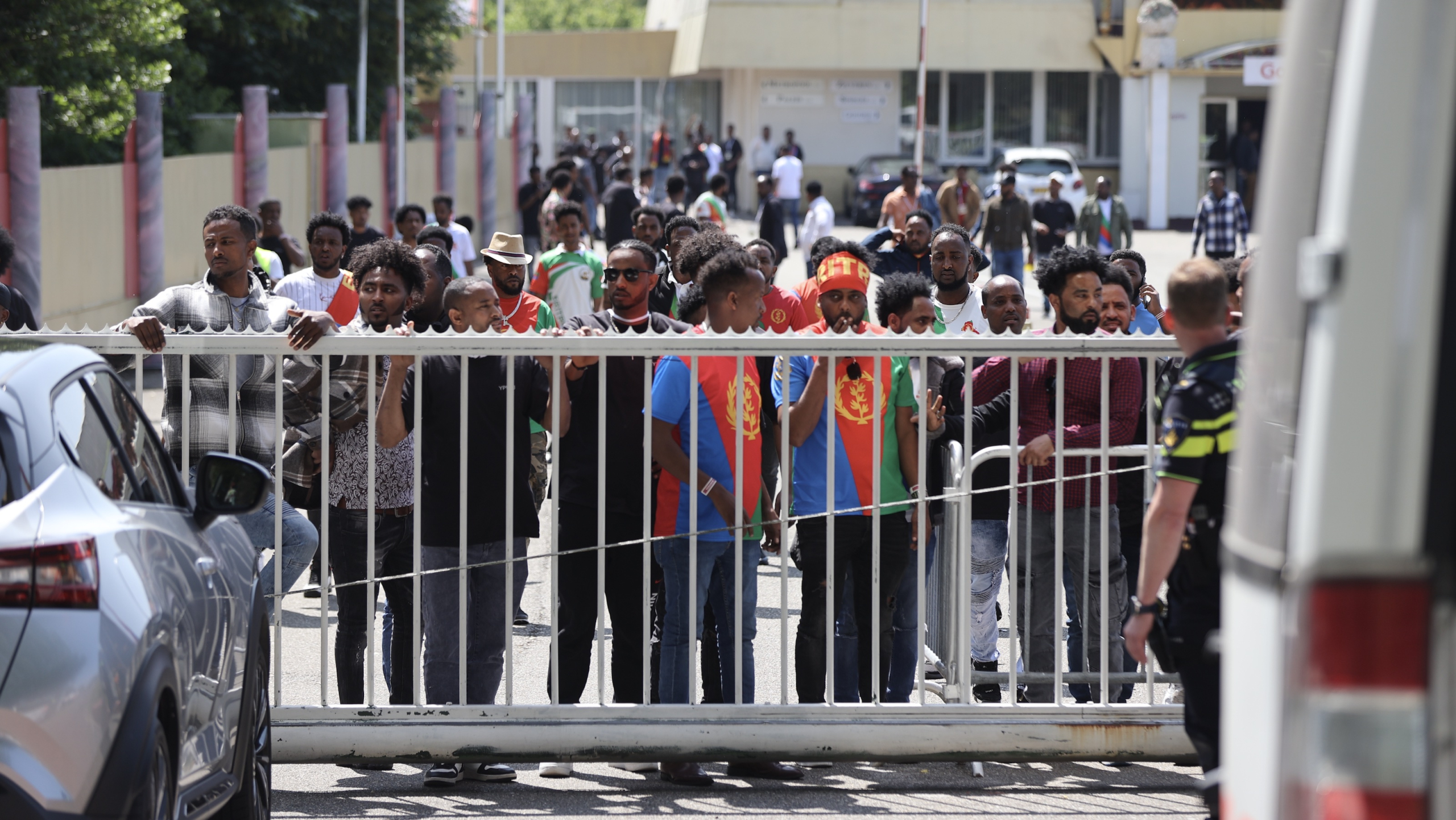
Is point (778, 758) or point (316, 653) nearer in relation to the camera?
point (778, 758)

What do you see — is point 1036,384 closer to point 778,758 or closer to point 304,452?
point 778,758

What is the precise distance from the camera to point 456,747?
5.89 meters

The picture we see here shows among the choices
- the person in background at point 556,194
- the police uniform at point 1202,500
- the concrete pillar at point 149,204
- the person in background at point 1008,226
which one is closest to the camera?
the police uniform at point 1202,500

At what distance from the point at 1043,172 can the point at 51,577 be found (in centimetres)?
3754

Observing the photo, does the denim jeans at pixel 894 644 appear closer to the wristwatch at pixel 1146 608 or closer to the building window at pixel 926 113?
the wristwatch at pixel 1146 608

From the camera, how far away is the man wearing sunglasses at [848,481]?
6184 millimetres

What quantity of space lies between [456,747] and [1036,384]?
8.01 ft

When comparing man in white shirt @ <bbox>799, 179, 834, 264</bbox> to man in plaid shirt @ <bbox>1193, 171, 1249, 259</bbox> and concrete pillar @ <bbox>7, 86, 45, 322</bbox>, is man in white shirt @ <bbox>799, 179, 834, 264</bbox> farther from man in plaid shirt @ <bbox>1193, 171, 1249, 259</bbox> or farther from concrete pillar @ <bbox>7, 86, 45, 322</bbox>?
concrete pillar @ <bbox>7, 86, 45, 322</bbox>

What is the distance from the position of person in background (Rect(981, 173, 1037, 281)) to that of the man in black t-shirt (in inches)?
629

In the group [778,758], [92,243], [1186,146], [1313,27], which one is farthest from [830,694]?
[1186,146]

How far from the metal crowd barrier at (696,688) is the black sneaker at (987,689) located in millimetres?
850

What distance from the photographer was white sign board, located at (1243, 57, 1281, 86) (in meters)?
39.4

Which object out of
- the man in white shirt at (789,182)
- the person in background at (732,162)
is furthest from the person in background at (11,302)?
the person in background at (732,162)

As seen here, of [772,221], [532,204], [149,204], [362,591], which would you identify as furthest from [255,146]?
[362,591]
